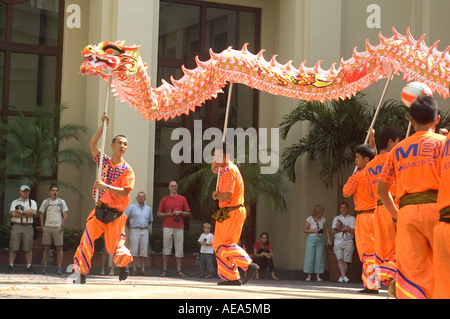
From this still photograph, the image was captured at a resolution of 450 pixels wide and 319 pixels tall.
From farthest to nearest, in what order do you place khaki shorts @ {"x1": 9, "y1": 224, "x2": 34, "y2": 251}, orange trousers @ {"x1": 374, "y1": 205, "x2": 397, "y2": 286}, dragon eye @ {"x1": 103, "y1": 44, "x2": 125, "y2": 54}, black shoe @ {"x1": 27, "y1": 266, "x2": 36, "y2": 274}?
1. khaki shorts @ {"x1": 9, "y1": 224, "x2": 34, "y2": 251}
2. black shoe @ {"x1": 27, "y1": 266, "x2": 36, "y2": 274}
3. orange trousers @ {"x1": 374, "y1": 205, "x2": 397, "y2": 286}
4. dragon eye @ {"x1": 103, "y1": 44, "x2": 125, "y2": 54}

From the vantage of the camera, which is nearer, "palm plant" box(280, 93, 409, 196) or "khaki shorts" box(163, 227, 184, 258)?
"khaki shorts" box(163, 227, 184, 258)

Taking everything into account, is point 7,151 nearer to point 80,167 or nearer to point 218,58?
point 80,167

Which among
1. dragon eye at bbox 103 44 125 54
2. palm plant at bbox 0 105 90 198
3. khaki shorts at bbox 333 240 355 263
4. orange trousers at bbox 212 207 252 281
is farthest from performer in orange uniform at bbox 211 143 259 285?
palm plant at bbox 0 105 90 198

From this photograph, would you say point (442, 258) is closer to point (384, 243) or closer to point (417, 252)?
point (417, 252)

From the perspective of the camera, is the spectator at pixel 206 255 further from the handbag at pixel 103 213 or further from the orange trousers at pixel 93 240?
the handbag at pixel 103 213

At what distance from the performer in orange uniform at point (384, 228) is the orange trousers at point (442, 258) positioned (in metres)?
4.35

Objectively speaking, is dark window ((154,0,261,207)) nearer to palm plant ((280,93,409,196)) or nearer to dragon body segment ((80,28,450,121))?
palm plant ((280,93,409,196))

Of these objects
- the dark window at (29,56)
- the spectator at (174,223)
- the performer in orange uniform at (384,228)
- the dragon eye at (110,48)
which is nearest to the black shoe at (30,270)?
the spectator at (174,223)

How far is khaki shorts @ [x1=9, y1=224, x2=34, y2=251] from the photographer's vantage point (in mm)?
15477

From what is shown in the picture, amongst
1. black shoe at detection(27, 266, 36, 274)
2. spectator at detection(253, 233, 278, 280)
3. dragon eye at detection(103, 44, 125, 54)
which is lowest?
black shoe at detection(27, 266, 36, 274)

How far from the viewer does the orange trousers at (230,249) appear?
11.0 metres

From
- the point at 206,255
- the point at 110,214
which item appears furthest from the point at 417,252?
the point at 206,255

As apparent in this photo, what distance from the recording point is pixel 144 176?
1748 cm

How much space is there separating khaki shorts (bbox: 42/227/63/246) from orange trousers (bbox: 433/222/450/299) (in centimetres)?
1108
